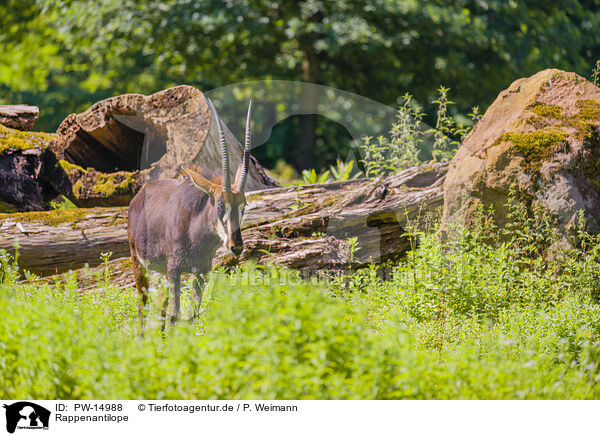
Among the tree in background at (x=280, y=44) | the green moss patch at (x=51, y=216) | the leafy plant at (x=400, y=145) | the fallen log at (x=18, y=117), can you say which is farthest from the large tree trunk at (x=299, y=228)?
the tree in background at (x=280, y=44)

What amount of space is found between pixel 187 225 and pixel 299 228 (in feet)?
3.57

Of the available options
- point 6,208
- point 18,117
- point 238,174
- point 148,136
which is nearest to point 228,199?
point 238,174

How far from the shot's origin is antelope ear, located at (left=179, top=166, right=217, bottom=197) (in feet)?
15.6

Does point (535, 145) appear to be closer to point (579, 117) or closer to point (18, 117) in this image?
point (579, 117)

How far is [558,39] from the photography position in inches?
386

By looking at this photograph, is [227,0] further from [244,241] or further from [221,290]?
A: [221,290]

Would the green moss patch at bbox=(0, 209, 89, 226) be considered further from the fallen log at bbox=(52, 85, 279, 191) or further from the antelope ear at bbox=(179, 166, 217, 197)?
the antelope ear at bbox=(179, 166, 217, 197)

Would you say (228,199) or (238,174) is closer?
(228,199)

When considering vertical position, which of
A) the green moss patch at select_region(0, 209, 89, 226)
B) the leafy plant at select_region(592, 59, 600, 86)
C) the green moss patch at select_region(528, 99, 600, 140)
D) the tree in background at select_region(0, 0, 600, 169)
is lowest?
the green moss patch at select_region(0, 209, 89, 226)

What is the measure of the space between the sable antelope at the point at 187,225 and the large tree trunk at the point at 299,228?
506mm

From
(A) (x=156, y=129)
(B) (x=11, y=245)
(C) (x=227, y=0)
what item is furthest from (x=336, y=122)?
(B) (x=11, y=245)

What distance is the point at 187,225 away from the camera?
479 cm
